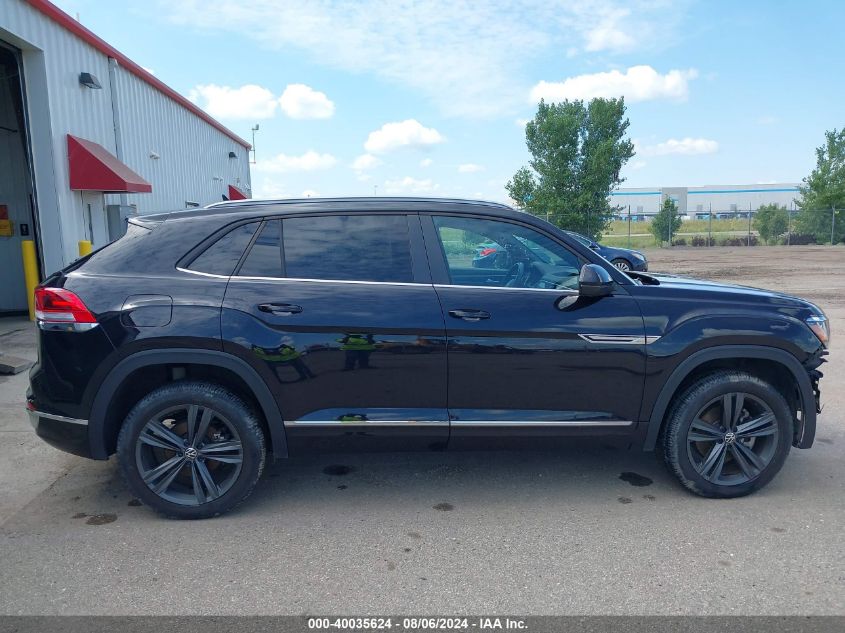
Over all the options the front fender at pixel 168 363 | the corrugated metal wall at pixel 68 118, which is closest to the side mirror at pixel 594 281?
the front fender at pixel 168 363

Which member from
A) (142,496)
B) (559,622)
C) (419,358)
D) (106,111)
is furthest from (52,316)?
(106,111)

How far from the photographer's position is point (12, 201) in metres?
11.9

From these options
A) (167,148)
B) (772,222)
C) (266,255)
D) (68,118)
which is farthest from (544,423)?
(772,222)

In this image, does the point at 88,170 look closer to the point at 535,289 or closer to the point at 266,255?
the point at 266,255

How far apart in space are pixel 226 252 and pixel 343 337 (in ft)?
2.88

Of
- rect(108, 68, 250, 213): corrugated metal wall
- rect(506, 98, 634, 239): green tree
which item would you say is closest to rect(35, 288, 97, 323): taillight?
rect(108, 68, 250, 213): corrugated metal wall

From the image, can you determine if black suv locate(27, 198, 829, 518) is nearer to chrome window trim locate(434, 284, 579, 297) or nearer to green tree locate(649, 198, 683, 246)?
chrome window trim locate(434, 284, 579, 297)

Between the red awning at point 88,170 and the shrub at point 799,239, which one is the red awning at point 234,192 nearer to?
the red awning at point 88,170

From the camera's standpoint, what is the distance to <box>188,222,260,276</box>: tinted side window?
12.2 feet

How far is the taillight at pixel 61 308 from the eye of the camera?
11.7 feet

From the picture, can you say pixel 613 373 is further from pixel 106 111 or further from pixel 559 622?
pixel 106 111

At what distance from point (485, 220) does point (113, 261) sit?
2211 millimetres

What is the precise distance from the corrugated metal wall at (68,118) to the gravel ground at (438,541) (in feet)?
23.3

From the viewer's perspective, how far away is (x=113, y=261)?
372cm
